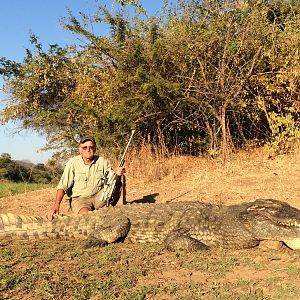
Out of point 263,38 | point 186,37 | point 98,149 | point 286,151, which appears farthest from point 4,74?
point 286,151

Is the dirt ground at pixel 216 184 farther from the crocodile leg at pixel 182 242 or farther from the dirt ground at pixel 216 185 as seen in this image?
the crocodile leg at pixel 182 242

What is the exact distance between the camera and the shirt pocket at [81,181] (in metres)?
7.08

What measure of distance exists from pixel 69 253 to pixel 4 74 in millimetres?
11431

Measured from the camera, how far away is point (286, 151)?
1180 centimetres

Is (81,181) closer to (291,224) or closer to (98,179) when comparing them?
(98,179)

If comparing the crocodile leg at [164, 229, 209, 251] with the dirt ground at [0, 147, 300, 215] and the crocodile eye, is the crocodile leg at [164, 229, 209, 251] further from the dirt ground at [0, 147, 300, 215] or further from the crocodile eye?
the dirt ground at [0, 147, 300, 215]

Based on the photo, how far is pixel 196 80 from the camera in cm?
1170

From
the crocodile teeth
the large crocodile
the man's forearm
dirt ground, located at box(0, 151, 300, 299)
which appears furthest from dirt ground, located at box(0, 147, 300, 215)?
the crocodile teeth

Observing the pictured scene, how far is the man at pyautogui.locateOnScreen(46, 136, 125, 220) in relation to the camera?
6984 millimetres

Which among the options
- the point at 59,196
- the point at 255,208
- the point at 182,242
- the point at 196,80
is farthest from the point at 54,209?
the point at 196,80

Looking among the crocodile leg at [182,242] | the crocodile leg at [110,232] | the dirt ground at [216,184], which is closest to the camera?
the crocodile leg at [182,242]

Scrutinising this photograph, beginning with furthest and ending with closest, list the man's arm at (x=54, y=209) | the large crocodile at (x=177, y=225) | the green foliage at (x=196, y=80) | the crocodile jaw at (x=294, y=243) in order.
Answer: the green foliage at (x=196, y=80)
the man's arm at (x=54, y=209)
the large crocodile at (x=177, y=225)
the crocodile jaw at (x=294, y=243)

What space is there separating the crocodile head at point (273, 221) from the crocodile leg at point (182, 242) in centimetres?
64

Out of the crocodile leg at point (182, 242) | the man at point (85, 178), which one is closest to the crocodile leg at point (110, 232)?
the crocodile leg at point (182, 242)
